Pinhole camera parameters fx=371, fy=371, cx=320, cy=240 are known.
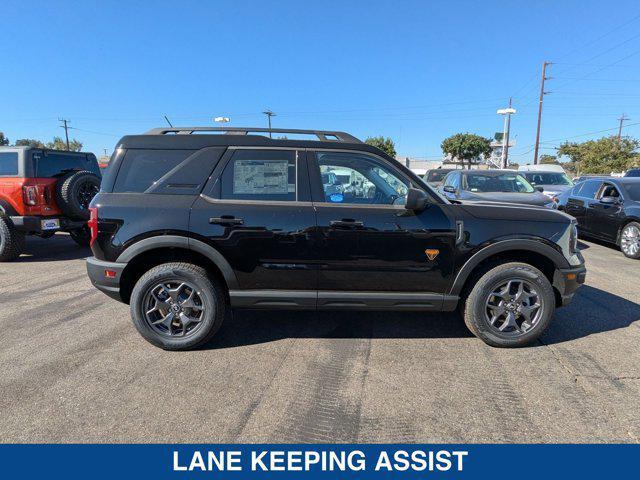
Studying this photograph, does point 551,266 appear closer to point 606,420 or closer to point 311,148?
point 606,420

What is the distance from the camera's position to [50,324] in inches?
155

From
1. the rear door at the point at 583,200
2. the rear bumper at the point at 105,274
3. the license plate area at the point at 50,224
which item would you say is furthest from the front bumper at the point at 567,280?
the license plate area at the point at 50,224

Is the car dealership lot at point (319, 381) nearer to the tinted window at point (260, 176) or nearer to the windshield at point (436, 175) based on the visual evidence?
the tinted window at point (260, 176)

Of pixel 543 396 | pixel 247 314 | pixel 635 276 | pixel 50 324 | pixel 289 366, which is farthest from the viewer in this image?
pixel 635 276

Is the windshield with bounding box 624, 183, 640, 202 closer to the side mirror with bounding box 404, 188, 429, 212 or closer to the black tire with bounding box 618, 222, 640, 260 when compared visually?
the black tire with bounding box 618, 222, 640, 260

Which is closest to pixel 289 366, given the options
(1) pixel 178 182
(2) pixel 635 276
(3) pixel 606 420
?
(1) pixel 178 182

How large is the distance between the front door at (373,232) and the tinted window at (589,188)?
7265 mm

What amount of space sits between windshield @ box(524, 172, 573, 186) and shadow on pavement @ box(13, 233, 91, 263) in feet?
47.6

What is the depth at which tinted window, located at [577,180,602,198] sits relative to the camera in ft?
27.5

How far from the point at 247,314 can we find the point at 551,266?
3.16 m


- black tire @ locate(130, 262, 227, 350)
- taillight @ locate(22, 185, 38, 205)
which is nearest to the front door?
black tire @ locate(130, 262, 227, 350)

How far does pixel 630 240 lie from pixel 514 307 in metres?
5.71

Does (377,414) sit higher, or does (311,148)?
(311,148)

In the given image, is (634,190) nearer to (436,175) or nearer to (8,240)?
(436,175)
